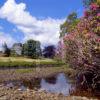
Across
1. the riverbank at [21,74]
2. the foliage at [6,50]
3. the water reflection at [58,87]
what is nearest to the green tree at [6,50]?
the foliage at [6,50]

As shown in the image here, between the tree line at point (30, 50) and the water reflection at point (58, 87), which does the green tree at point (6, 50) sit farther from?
the water reflection at point (58, 87)

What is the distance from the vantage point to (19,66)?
68.1 meters

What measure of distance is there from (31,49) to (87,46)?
7417 cm

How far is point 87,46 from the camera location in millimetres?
27609

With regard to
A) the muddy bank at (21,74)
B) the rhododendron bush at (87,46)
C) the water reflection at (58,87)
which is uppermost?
the rhododendron bush at (87,46)

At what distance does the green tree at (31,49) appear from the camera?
332ft

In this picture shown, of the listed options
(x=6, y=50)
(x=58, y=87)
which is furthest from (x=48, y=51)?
(x=58, y=87)

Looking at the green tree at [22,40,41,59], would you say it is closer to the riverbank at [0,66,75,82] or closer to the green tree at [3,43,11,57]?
the green tree at [3,43,11,57]

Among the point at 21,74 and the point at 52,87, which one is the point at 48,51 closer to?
the point at 21,74

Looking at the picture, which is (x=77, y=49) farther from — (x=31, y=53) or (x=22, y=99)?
(x=31, y=53)

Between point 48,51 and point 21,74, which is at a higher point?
point 48,51

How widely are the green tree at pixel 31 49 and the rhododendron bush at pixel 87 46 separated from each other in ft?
223

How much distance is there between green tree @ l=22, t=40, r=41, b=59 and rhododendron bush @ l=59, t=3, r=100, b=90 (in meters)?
68.0

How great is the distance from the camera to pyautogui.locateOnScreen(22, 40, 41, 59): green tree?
101 meters
